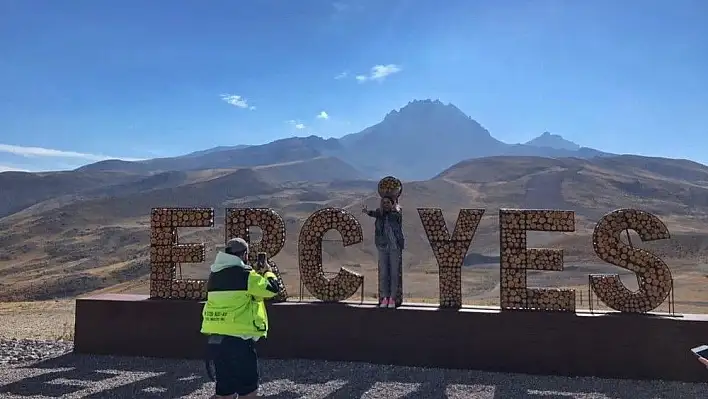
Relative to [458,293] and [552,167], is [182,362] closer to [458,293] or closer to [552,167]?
[458,293]

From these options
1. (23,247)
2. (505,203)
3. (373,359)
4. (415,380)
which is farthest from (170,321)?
(505,203)

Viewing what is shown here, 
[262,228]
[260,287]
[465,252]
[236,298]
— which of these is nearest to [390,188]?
[465,252]

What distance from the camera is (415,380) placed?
352 inches

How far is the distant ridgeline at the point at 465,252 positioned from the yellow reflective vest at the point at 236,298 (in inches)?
165

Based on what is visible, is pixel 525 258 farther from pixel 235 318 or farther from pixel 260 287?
pixel 235 318

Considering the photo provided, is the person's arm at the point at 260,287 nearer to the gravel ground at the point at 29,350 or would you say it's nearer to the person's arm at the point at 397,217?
the person's arm at the point at 397,217

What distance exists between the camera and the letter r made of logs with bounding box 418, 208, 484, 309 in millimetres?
9906

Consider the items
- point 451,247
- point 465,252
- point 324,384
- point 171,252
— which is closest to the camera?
point 324,384

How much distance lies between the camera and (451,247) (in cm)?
1006

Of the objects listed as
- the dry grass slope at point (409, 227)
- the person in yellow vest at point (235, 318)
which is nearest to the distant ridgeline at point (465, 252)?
the person in yellow vest at point (235, 318)

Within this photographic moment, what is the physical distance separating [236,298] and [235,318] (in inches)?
8.0

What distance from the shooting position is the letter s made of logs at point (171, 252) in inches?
423

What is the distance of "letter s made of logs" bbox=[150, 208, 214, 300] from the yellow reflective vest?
15.6 ft

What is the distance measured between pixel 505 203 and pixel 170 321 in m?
72.8
